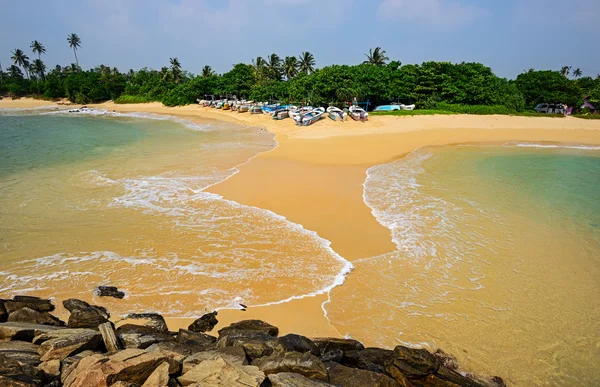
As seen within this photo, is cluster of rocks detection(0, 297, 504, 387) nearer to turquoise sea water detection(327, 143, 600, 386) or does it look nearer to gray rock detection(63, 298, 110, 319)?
gray rock detection(63, 298, 110, 319)

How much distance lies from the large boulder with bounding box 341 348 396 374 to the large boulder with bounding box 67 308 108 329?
16.9 ft

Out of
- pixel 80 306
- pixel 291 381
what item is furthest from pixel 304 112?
pixel 291 381

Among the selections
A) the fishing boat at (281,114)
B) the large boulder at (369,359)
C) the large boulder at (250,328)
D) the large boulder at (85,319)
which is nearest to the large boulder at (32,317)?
the large boulder at (85,319)

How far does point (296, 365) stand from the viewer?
530 centimetres

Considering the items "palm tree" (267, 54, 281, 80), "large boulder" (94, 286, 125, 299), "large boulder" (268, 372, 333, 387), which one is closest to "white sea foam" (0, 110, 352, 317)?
"large boulder" (94, 286, 125, 299)

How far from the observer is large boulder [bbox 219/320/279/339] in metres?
6.83

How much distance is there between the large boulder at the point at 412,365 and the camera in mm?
5555

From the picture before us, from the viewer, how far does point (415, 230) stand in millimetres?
12445

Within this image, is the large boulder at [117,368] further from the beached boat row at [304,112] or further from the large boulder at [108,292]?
the beached boat row at [304,112]

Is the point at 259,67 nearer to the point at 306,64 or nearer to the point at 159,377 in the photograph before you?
the point at 306,64

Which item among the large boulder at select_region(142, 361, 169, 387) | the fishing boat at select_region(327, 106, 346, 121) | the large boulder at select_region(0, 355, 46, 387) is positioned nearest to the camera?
the large boulder at select_region(0, 355, 46, 387)

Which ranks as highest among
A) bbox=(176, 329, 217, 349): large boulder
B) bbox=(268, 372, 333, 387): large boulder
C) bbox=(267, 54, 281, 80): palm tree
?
bbox=(267, 54, 281, 80): palm tree

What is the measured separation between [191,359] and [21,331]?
11.2ft

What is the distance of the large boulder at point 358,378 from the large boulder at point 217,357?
1465mm
